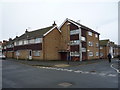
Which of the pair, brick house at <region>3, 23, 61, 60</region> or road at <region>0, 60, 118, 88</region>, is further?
brick house at <region>3, 23, 61, 60</region>

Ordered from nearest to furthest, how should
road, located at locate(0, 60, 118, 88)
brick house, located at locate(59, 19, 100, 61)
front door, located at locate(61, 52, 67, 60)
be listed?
road, located at locate(0, 60, 118, 88)
brick house, located at locate(59, 19, 100, 61)
front door, located at locate(61, 52, 67, 60)

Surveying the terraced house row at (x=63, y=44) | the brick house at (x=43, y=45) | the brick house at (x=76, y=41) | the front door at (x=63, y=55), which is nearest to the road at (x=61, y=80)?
the terraced house row at (x=63, y=44)

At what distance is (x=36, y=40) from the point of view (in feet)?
109

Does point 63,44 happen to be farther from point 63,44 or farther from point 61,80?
point 61,80

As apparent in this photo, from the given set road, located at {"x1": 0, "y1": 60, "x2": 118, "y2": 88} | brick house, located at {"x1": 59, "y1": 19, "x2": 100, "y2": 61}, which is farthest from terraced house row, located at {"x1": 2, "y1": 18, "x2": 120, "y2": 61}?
road, located at {"x1": 0, "y1": 60, "x2": 118, "y2": 88}

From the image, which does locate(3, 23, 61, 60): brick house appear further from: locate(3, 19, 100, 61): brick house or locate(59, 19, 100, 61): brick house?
locate(59, 19, 100, 61): brick house

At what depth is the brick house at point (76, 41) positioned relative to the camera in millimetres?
30984

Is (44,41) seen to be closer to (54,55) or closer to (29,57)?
(54,55)

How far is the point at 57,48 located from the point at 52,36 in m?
3.53

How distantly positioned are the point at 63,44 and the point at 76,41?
464cm

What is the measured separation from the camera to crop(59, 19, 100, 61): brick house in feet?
102

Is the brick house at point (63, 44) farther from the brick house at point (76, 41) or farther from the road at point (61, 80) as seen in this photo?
the road at point (61, 80)

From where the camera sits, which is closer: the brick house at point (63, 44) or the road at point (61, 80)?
the road at point (61, 80)

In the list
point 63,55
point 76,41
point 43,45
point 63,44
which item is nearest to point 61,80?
point 43,45
